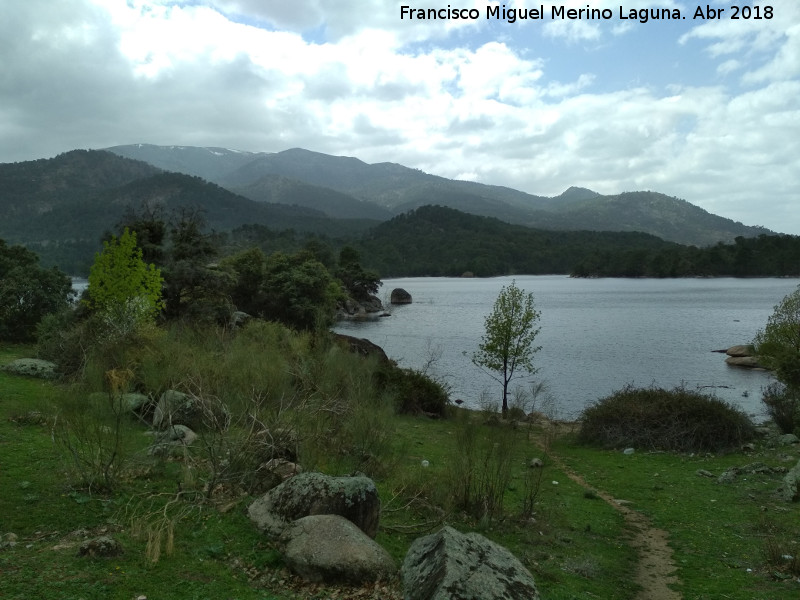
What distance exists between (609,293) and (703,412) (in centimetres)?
10236

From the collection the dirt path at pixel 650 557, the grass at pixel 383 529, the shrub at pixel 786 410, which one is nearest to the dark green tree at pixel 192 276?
the grass at pixel 383 529

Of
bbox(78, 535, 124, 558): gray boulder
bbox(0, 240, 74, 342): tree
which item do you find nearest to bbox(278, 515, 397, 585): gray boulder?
bbox(78, 535, 124, 558): gray boulder

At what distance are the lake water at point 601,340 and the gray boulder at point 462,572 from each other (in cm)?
2122

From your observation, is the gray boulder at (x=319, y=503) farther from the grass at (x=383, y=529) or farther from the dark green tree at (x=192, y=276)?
the dark green tree at (x=192, y=276)

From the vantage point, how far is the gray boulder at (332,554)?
26.1 ft

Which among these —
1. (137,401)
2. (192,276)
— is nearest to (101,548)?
(137,401)

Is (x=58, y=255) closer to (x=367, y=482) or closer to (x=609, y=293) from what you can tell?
(x=609, y=293)

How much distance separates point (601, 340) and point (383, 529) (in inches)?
2112

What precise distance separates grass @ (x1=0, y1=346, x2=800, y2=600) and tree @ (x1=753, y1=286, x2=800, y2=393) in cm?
1179

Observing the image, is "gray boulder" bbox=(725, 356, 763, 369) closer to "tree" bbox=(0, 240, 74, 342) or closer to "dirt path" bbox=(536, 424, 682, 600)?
"dirt path" bbox=(536, 424, 682, 600)

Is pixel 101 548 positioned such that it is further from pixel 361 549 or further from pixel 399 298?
pixel 399 298

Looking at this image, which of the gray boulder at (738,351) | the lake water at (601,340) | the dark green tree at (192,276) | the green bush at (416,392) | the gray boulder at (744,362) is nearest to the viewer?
the green bush at (416,392)

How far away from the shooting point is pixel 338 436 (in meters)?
13.8

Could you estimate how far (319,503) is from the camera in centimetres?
915
